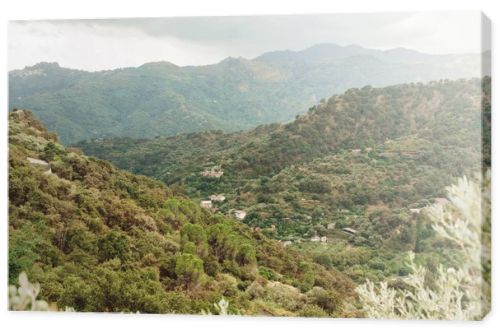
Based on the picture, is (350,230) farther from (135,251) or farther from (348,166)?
(135,251)

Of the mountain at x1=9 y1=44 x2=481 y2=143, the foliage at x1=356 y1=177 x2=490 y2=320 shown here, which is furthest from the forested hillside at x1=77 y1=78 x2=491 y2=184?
the foliage at x1=356 y1=177 x2=490 y2=320

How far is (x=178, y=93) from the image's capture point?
837 cm

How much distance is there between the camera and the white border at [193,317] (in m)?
6.81

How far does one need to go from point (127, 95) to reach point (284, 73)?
1799 millimetres

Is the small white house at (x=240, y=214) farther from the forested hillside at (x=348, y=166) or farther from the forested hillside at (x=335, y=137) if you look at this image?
the forested hillside at (x=335, y=137)

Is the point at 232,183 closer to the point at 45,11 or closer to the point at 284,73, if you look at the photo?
the point at 284,73

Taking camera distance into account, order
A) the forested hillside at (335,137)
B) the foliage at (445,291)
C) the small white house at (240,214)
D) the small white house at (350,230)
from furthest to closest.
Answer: the small white house at (240,214) < the small white house at (350,230) < the forested hillside at (335,137) < the foliage at (445,291)

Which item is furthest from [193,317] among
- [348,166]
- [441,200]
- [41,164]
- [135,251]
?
[441,200]

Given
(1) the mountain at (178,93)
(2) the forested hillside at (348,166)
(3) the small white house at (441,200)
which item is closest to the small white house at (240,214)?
(2) the forested hillside at (348,166)

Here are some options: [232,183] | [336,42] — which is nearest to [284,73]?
[336,42]

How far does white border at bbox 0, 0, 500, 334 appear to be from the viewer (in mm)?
6809

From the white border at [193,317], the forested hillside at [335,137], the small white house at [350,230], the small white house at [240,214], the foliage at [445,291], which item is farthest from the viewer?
the small white house at [240,214]

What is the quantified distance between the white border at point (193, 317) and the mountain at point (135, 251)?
0.11m

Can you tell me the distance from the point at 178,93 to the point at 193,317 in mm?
2540
